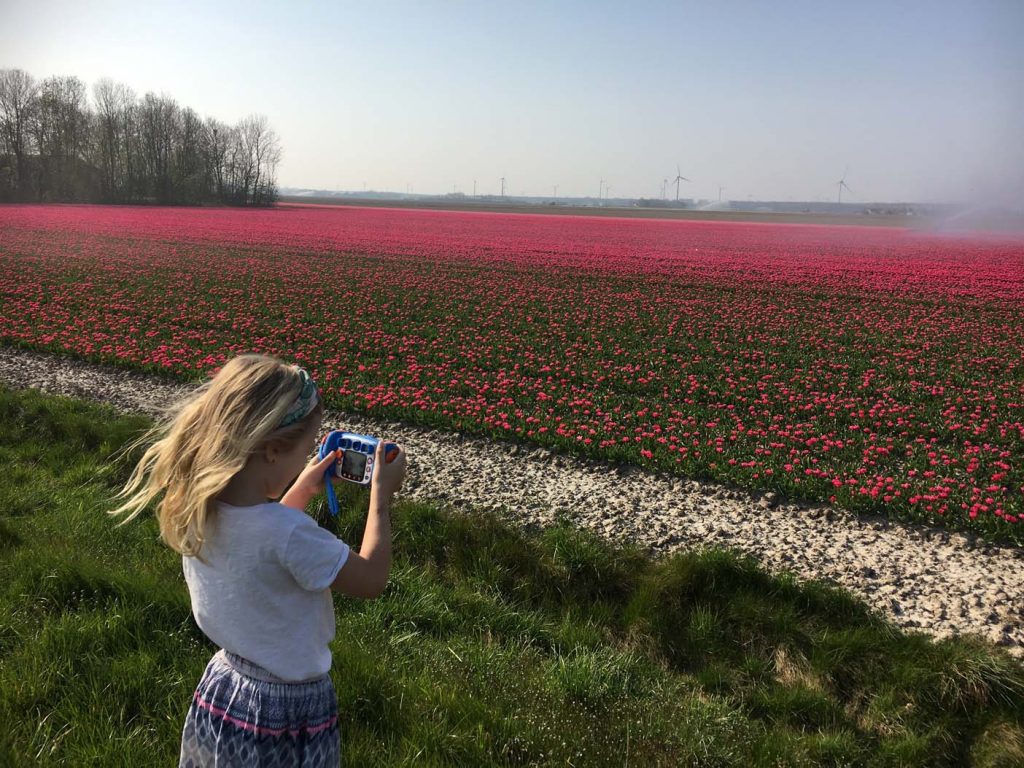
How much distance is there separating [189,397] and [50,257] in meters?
26.5

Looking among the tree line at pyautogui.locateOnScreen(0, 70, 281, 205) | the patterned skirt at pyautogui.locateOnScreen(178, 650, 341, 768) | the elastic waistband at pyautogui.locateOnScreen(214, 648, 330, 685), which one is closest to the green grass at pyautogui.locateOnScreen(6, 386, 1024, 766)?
the patterned skirt at pyautogui.locateOnScreen(178, 650, 341, 768)

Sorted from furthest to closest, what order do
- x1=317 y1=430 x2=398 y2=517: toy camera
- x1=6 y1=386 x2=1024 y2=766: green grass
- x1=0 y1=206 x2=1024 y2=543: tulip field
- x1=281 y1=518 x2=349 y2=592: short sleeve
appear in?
x1=0 y1=206 x2=1024 y2=543: tulip field < x1=6 y1=386 x2=1024 y2=766: green grass < x1=317 y1=430 x2=398 y2=517: toy camera < x1=281 y1=518 x2=349 y2=592: short sleeve

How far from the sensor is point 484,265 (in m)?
26.5

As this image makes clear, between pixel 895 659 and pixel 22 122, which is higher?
pixel 22 122

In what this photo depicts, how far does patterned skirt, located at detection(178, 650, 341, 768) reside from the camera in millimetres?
1906

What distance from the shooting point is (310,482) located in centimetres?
222

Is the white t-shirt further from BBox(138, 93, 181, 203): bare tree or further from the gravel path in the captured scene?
BBox(138, 93, 181, 203): bare tree

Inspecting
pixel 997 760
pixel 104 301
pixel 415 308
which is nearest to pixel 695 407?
pixel 997 760

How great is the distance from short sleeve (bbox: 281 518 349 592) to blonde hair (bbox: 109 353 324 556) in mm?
225

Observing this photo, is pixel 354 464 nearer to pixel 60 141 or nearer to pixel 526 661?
pixel 526 661

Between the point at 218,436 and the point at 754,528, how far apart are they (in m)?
5.49

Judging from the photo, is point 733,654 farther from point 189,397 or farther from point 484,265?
point 484,265

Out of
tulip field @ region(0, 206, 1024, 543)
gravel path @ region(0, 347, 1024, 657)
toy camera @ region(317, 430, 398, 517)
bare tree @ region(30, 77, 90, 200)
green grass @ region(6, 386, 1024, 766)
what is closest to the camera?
toy camera @ region(317, 430, 398, 517)

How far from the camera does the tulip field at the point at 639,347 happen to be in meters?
7.70
